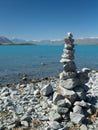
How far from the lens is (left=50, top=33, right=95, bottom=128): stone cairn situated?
18188mm

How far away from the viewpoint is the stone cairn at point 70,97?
18188mm

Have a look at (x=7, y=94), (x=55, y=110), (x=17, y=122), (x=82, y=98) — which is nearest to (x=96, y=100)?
(x=82, y=98)

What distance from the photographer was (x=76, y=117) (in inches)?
703

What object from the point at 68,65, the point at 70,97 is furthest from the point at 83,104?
the point at 68,65

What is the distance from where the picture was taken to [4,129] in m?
17.1

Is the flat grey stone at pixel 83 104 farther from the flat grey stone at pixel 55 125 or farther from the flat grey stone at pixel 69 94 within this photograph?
the flat grey stone at pixel 55 125

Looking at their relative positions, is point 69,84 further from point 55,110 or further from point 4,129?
point 4,129

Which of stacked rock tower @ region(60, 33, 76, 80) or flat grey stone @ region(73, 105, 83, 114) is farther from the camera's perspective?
stacked rock tower @ region(60, 33, 76, 80)

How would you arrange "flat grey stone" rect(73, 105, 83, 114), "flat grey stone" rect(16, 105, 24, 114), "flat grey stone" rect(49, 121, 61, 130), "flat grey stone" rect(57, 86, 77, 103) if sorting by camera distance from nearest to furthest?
"flat grey stone" rect(49, 121, 61, 130)
"flat grey stone" rect(73, 105, 83, 114)
"flat grey stone" rect(57, 86, 77, 103)
"flat grey stone" rect(16, 105, 24, 114)

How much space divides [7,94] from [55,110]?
8.07m

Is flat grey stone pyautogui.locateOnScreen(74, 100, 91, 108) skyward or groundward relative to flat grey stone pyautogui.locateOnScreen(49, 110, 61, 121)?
skyward

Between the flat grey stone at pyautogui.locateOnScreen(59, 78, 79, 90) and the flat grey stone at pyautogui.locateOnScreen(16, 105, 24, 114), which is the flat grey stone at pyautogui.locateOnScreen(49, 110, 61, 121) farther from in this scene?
the flat grey stone at pyautogui.locateOnScreen(59, 78, 79, 90)

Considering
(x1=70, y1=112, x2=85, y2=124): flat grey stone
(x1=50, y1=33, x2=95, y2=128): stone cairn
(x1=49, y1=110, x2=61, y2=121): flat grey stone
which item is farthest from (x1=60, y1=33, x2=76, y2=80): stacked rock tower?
(x1=70, y1=112, x2=85, y2=124): flat grey stone

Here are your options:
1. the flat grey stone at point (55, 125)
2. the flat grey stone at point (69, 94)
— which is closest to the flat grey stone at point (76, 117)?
the flat grey stone at point (55, 125)
